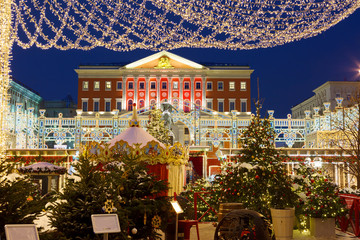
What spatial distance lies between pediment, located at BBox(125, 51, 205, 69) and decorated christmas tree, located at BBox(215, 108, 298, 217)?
1903 inches

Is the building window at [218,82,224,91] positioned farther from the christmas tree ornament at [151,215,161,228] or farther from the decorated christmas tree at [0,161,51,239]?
the decorated christmas tree at [0,161,51,239]

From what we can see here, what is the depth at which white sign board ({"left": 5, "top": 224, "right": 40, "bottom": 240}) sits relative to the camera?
12.9 feet

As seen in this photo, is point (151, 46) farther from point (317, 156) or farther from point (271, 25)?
point (317, 156)

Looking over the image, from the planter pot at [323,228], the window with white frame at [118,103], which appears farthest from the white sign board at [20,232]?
the window with white frame at [118,103]

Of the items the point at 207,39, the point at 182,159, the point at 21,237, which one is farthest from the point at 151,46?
the point at 21,237

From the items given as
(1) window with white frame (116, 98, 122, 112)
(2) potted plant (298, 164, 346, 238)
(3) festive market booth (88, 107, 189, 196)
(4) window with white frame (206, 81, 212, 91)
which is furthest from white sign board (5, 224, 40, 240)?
(4) window with white frame (206, 81, 212, 91)

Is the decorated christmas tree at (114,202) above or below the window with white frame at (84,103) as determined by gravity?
below

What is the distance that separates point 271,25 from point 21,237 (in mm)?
8349

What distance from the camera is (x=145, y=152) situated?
13961 millimetres

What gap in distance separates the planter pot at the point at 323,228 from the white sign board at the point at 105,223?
6793 mm

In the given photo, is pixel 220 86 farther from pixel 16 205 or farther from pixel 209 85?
pixel 16 205

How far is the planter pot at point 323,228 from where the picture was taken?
10375 mm

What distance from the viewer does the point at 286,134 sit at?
112 feet

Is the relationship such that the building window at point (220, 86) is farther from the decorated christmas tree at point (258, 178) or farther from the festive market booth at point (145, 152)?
the decorated christmas tree at point (258, 178)
